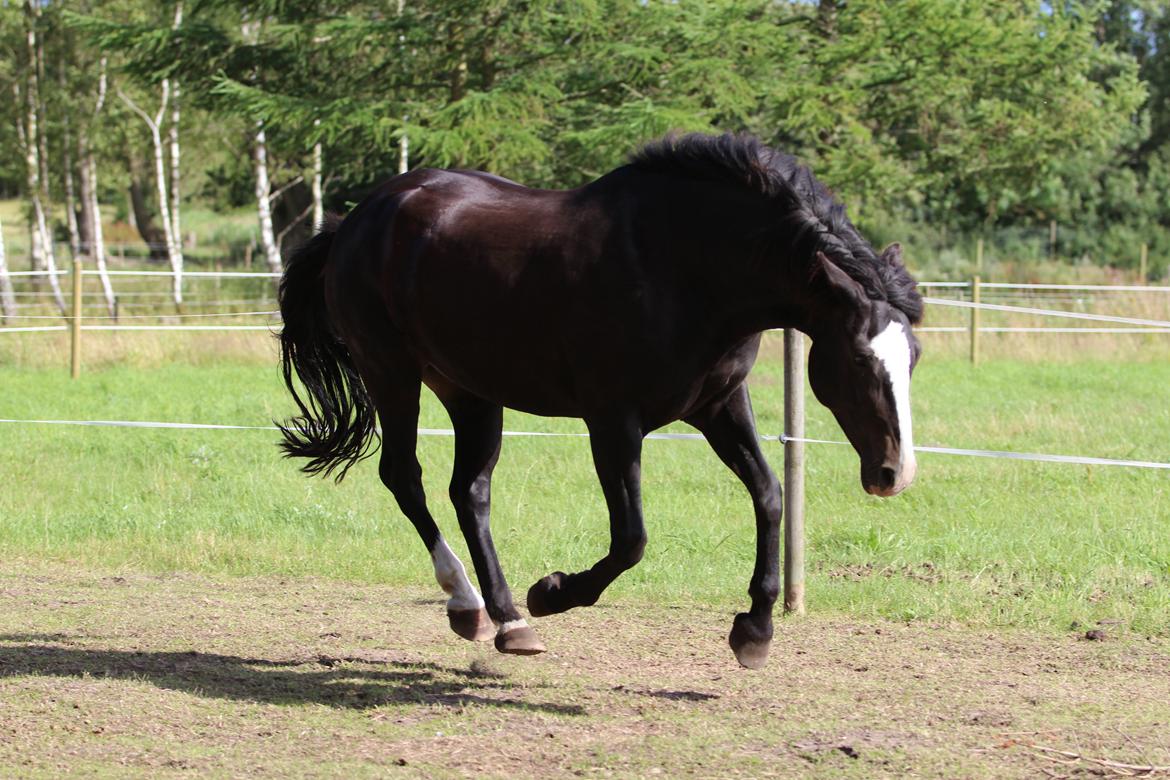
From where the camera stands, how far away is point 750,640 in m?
4.43

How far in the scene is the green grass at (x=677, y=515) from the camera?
611 cm

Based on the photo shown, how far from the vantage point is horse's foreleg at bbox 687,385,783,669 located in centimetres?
443

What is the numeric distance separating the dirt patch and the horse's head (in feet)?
2.75

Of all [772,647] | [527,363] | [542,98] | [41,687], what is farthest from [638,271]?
[542,98]

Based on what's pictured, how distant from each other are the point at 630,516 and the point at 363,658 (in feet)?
4.72

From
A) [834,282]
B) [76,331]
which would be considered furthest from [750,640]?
[76,331]

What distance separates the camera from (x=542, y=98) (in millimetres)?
17938

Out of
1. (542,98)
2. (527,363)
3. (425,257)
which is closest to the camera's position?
(527,363)

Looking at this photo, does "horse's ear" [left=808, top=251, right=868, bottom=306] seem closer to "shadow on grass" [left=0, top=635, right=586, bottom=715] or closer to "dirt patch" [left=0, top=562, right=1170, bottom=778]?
"dirt patch" [left=0, top=562, right=1170, bottom=778]

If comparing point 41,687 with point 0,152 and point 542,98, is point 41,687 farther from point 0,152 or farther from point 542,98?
point 0,152

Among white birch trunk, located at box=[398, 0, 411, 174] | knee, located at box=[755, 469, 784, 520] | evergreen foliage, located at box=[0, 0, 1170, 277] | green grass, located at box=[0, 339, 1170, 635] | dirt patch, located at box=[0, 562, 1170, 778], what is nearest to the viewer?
dirt patch, located at box=[0, 562, 1170, 778]

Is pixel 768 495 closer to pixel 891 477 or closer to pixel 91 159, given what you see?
pixel 891 477

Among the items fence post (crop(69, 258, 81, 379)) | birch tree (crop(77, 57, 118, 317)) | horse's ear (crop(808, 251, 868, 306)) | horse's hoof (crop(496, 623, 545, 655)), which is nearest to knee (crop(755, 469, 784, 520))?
horse's ear (crop(808, 251, 868, 306))

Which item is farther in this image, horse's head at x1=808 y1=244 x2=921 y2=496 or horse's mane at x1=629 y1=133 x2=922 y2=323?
horse's mane at x1=629 y1=133 x2=922 y2=323
